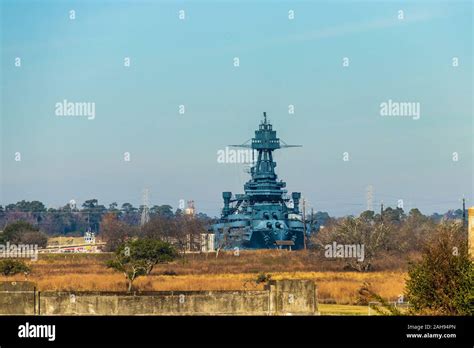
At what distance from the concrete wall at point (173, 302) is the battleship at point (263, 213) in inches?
3600

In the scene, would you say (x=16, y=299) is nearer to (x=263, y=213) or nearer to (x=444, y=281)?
(x=444, y=281)

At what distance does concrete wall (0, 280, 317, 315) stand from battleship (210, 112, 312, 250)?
9143cm

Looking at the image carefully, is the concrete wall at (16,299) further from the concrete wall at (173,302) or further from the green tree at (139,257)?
the green tree at (139,257)

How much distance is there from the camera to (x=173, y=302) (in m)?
30.8

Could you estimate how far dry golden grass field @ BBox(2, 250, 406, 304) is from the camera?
51.6m

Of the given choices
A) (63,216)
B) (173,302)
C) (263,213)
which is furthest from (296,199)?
(173,302)

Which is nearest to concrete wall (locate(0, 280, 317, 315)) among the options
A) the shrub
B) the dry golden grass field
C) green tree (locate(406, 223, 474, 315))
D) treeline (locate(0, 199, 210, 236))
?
green tree (locate(406, 223, 474, 315))

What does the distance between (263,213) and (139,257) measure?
209ft

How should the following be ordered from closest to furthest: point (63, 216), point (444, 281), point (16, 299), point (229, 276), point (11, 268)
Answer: point (444, 281) < point (16, 299) < point (11, 268) < point (229, 276) < point (63, 216)

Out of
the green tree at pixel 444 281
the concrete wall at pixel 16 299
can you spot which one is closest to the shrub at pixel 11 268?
the concrete wall at pixel 16 299

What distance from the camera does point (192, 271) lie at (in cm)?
7038

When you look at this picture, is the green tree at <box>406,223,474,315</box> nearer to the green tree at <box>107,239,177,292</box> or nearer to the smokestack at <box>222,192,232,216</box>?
the green tree at <box>107,239,177,292</box>
